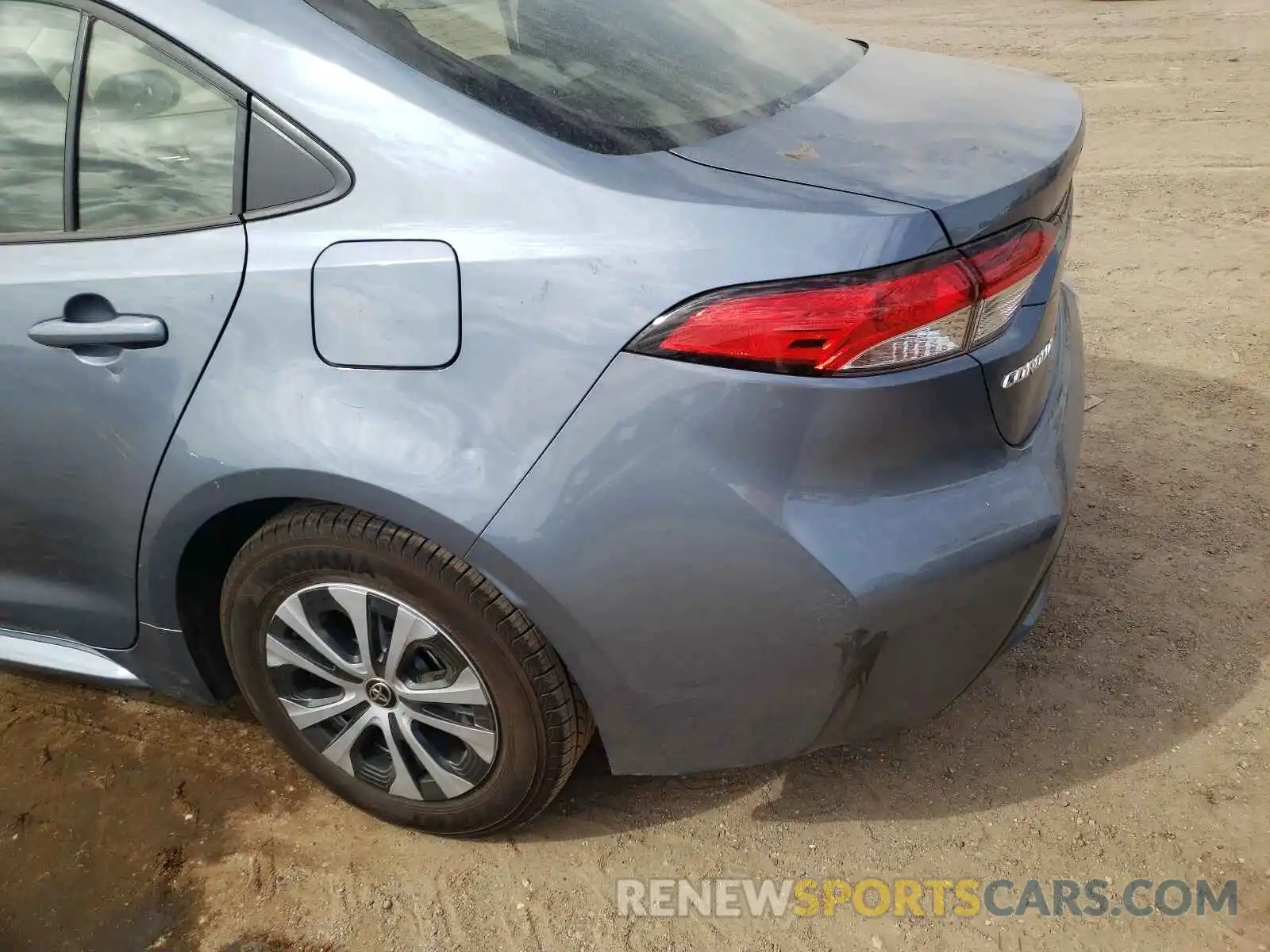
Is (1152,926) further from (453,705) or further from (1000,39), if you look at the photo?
(1000,39)

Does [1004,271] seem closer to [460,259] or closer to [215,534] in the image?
[460,259]

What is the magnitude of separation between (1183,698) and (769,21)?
6.11ft

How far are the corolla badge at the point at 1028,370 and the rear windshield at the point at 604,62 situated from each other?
648mm

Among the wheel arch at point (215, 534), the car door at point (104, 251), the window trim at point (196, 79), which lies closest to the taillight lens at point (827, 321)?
the wheel arch at point (215, 534)

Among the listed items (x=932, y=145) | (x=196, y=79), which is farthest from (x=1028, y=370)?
(x=196, y=79)

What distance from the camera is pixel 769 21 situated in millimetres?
2553

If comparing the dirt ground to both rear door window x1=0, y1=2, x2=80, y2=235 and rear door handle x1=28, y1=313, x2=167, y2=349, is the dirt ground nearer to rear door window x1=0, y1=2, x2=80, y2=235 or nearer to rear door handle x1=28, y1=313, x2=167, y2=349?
rear door handle x1=28, y1=313, x2=167, y2=349

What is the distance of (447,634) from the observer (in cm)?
195

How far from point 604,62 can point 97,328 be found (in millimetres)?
1039

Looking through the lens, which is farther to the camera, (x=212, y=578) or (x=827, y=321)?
(x=212, y=578)

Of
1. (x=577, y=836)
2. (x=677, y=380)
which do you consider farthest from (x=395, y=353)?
(x=577, y=836)

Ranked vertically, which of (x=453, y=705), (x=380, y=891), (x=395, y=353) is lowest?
(x=380, y=891)

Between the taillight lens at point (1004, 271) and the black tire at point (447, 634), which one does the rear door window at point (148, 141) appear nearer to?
the black tire at point (447, 634)

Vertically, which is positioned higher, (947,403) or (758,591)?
(947,403)
